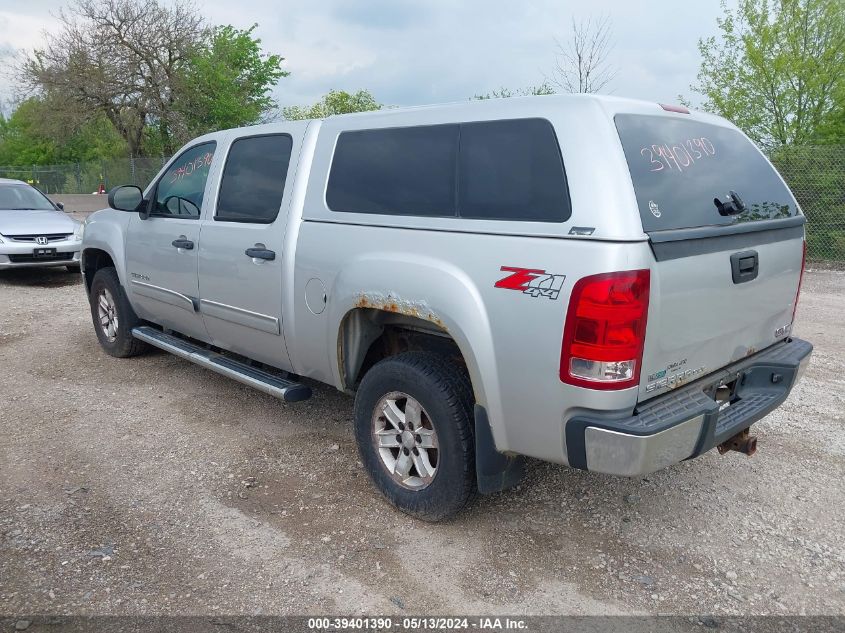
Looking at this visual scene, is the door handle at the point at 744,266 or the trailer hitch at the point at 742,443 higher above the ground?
the door handle at the point at 744,266

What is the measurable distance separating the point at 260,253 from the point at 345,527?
1.68 metres

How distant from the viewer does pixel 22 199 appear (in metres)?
11.3

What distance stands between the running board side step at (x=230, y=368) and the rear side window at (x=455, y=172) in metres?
1.17

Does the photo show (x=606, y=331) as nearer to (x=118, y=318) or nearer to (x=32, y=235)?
(x=118, y=318)

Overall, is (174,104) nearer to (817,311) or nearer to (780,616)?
(817,311)

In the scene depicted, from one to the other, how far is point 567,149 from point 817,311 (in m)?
6.78

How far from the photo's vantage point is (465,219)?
9.97 feet

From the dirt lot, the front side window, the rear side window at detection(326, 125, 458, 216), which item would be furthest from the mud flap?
the front side window

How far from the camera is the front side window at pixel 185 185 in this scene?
15.6 feet

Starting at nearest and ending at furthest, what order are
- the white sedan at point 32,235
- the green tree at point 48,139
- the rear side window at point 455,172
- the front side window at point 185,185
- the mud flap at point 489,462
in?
the rear side window at point 455,172
the mud flap at point 489,462
the front side window at point 185,185
the white sedan at point 32,235
the green tree at point 48,139

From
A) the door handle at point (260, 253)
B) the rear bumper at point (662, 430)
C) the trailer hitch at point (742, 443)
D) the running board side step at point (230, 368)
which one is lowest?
the trailer hitch at point (742, 443)

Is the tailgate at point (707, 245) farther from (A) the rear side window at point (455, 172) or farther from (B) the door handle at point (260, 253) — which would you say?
(B) the door handle at point (260, 253)

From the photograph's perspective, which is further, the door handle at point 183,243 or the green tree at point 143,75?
the green tree at point 143,75

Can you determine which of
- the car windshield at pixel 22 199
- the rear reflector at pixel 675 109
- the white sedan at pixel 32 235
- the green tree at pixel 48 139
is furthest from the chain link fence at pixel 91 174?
the rear reflector at pixel 675 109
